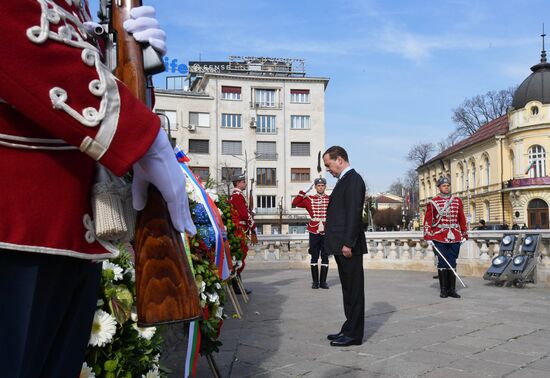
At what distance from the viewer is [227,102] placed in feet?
197

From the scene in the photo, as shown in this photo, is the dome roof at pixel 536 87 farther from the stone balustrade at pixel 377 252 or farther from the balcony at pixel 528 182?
the stone balustrade at pixel 377 252

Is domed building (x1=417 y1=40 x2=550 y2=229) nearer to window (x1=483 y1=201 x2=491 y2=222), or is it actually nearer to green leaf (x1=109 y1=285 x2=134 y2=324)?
window (x1=483 y1=201 x2=491 y2=222)

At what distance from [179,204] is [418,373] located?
3.69 m

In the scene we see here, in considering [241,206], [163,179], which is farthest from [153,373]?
[241,206]

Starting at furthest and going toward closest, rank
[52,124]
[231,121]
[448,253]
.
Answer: [231,121] → [448,253] → [52,124]

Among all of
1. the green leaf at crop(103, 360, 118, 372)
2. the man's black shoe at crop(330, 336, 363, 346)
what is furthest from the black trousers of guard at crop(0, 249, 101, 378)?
the man's black shoe at crop(330, 336, 363, 346)

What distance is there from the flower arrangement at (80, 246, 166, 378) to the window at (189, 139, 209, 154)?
184ft

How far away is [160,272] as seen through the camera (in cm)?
151

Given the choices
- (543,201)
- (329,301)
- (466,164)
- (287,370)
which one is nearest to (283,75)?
(466,164)

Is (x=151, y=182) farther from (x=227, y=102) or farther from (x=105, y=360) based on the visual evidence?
(x=227, y=102)

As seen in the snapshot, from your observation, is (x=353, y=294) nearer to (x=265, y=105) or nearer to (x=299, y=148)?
(x=299, y=148)

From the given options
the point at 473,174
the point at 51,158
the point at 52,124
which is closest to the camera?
the point at 52,124

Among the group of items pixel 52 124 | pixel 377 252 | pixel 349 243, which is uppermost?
pixel 52 124

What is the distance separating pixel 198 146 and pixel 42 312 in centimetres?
5802
